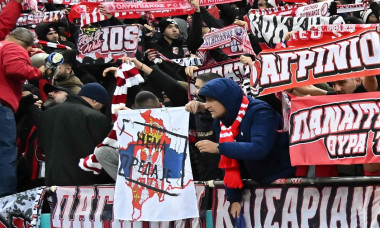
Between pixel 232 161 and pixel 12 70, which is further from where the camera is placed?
pixel 12 70

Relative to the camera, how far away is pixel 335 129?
696 cm

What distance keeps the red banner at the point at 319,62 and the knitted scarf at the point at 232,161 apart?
9.1 inches

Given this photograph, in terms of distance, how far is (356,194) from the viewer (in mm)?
7004

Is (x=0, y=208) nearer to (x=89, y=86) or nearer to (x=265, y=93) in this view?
(x=89, y=86)

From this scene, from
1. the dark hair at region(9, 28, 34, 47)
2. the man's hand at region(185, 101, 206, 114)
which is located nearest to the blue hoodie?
the man's hand at region(185, 101, 206, 114)

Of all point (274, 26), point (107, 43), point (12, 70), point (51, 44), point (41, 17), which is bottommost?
point (12, 70)

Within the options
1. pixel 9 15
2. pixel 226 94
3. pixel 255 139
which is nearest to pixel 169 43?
pixel 9 15

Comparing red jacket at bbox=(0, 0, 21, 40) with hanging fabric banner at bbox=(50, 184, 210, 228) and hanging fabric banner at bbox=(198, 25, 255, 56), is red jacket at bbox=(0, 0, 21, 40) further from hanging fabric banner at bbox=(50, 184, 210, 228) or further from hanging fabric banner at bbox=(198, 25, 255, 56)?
hanging fabric banner at bbox=(50, 184, 210, 228)

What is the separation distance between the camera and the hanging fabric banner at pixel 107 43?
11.5 meters

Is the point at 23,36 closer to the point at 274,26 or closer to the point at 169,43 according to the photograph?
the point at 274,26

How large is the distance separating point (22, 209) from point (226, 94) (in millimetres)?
2773

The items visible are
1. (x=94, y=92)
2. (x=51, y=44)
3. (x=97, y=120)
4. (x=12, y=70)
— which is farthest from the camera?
(x=51, y=44)

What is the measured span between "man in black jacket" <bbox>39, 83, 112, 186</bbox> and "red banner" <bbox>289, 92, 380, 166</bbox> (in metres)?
2.42

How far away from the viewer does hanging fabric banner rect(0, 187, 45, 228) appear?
884 cm
